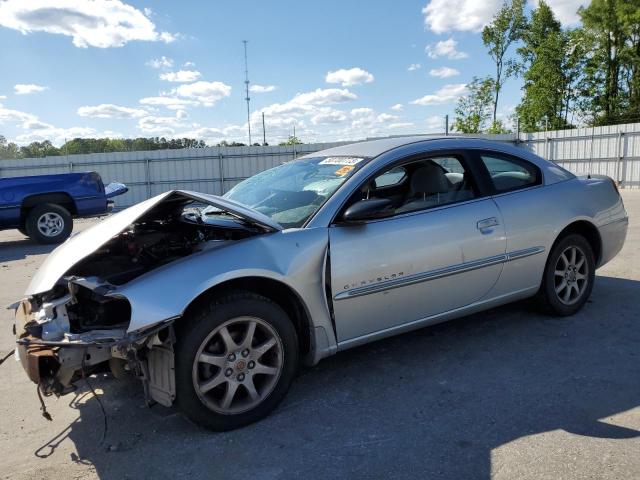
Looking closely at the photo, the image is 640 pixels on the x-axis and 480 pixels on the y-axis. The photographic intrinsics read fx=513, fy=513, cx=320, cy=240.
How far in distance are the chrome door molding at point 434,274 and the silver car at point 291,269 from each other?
0.01 metres

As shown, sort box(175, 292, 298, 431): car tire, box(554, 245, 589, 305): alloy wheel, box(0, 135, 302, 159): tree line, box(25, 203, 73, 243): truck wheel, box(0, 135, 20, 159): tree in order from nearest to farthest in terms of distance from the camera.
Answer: box(175, 292, 298, 431): car tire → box(554, 245, 589, 305): alloy wheel → box(25, 203, 73, 243): truck wheel → box(0, 135, 302, 159): tree line → box(0, 135, 20, 159): tree

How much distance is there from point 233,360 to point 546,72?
3508 cm

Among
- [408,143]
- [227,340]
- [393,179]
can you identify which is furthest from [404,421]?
[393,179]

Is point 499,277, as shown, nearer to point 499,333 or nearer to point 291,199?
point 499,333

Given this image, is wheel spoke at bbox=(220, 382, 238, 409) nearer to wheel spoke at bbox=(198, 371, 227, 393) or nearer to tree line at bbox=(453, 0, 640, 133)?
wheel spoke at bbox=(198, 371, 227, 393)

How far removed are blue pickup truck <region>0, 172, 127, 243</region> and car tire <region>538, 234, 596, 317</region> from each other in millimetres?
9424

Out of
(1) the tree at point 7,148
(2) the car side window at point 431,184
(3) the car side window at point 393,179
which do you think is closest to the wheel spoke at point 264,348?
(2) the car side window at point 431,184

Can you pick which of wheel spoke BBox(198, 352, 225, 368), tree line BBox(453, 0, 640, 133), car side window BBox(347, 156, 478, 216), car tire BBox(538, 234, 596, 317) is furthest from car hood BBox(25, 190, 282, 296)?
tree line BBox(453, 0, 640, 133)

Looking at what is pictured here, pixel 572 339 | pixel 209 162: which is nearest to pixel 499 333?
pixel 572 339

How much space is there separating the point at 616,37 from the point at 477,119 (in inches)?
364

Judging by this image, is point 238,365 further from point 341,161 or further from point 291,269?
point 341,161

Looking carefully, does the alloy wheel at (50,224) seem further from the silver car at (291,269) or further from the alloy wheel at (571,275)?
the alloy wheel at (571,275)

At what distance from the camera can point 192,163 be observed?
2234 cm

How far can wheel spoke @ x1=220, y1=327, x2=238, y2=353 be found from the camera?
279 cm
